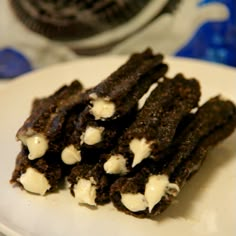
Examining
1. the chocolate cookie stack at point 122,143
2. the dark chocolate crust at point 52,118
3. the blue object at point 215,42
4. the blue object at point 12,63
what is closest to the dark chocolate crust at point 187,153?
the chocolate cookie stack at point 122,143

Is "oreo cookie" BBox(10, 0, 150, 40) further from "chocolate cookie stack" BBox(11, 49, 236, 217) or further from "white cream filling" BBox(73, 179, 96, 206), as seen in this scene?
"white cream filling" BBox(73, 179, 96, 206)

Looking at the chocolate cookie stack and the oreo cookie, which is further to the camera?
the oreo cookie

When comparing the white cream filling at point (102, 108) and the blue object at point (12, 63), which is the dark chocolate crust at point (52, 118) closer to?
the white cream filling at point (102, 108)

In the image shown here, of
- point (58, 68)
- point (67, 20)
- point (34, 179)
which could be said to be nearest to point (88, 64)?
point (58, 68)

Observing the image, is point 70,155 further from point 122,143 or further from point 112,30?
point 112,30

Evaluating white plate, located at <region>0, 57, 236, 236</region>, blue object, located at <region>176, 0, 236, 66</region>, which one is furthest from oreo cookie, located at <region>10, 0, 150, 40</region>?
white plate, located at <region>0, 57, 236, 236</region>

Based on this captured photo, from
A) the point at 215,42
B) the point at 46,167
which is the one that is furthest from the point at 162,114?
the point at 215,42

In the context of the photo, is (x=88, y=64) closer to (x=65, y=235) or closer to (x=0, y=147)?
(x=0, y=147)
